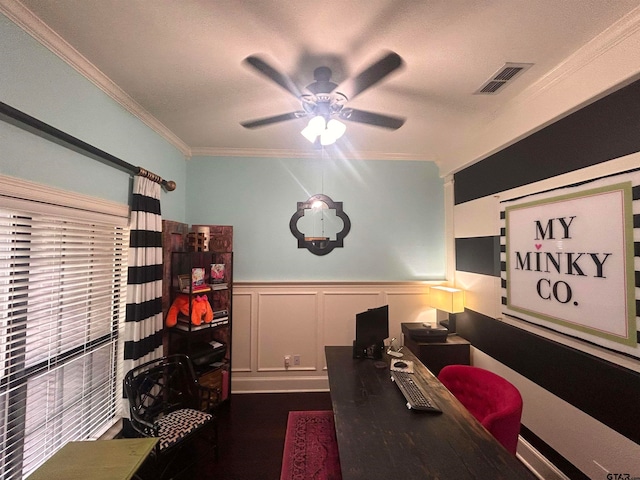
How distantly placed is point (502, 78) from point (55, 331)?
126 inches

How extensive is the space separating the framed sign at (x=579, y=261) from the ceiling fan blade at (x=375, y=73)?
1.37 metres

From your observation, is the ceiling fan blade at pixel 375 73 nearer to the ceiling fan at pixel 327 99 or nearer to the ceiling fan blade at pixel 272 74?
the ceiling fan at pixel 327 99

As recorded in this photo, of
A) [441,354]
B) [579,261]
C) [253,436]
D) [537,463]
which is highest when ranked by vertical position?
[579,261]

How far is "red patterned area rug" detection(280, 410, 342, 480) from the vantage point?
1750 mm

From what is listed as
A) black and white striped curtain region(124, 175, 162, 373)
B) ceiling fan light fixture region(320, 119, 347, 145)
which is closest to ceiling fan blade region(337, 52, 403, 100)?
ceiling fan light fixture region(320, 119, 347, 145)

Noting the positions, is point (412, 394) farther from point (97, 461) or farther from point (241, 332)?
point (241, 332)

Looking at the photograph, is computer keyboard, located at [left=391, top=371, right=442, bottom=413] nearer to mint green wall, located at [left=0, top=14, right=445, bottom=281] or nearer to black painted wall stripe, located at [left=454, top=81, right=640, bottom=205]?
mint green wall, located at [left=0, top=14, right=445, bottom=281]

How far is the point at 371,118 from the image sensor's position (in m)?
1.93

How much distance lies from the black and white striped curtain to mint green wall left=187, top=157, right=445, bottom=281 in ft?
3.33

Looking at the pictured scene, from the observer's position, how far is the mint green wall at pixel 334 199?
330cm

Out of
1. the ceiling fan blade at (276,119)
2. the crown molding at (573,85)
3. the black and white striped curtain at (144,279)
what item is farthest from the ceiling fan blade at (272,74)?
the crown molding at (573,85)

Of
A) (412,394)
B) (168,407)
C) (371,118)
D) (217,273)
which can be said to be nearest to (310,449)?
(412,394)

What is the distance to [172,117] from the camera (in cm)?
244

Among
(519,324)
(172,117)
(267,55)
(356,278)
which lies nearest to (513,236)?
(519,324)
